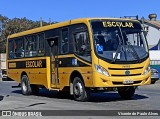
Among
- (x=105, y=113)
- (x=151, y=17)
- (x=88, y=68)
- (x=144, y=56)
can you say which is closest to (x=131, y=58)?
(x=144, y=56)

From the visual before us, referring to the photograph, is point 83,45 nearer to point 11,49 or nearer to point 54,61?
point 54,61

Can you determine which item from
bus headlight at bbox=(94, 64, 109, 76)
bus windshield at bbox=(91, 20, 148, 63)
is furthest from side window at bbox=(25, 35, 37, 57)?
bus headlight at bbox=(94, 64, 109, 76)

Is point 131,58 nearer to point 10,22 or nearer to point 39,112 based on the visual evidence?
point 39,112

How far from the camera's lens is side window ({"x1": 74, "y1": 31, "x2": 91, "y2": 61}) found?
51.0ft

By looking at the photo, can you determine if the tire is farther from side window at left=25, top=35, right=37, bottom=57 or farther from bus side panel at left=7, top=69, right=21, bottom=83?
side window at left=25, top=35, right=37, bottom=57

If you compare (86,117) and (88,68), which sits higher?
(88,68)

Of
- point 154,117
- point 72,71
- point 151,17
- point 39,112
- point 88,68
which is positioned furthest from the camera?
point 151,17

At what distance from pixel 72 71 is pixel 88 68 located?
4.00ft

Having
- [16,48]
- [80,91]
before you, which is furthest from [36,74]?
[80,91]

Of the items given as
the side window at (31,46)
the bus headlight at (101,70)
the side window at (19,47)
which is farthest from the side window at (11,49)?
the bus headlight at (101,70)

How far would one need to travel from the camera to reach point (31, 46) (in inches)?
808

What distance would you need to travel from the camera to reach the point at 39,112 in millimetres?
13227

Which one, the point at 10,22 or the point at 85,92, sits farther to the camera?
the point at 10,22

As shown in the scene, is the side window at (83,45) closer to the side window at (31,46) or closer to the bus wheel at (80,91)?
the bus wheel at (80,91)
